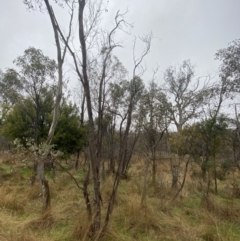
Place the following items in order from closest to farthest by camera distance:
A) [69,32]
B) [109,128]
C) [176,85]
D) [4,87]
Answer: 1. [69,32]
2. [4,87]
3. [109,128]
4. [176,85]

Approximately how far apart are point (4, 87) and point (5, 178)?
414 centimetres

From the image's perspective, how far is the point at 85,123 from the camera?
49.0 feet

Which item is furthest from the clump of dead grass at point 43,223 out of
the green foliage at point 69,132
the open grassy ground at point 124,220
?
the green foliage at point 69,132

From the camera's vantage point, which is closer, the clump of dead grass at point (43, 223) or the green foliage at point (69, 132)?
the clump of dead grass at point (43, 223)

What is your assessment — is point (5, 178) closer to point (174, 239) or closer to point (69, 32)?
point (69, 32)

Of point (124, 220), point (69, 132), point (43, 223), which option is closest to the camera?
point (43, 223)

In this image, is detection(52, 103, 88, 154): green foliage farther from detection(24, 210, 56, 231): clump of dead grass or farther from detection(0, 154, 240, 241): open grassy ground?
detection(24, 210, 56, 231): clump of dead grass

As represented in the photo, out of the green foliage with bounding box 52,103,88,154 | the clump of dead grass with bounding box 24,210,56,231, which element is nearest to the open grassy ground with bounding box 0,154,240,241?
the clump of dead grass with bounding box 24,210,56,231

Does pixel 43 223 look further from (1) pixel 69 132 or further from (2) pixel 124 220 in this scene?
(1) pixel 69 132

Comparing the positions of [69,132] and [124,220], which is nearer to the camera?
[124,220]

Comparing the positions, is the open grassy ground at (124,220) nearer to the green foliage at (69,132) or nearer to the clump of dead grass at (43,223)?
the clump of dead grass at (43,223)

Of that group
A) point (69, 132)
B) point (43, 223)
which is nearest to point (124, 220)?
point (43, 223)

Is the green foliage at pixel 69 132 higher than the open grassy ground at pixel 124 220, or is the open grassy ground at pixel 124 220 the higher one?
the green foliage at pixel 69 132

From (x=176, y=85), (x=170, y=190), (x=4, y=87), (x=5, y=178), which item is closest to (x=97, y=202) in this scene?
(x=170, y=190)
